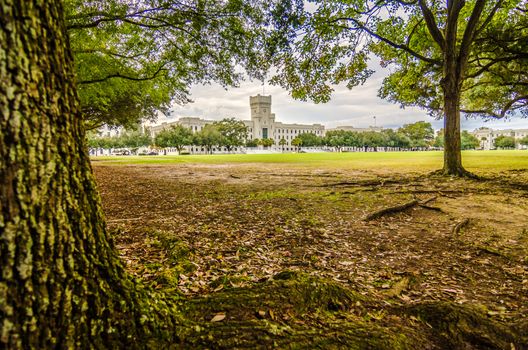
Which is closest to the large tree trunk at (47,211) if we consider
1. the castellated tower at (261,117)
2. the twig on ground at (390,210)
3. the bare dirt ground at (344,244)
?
the bare dirt ground at (344,244)

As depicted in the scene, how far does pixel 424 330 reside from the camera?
2.36 metres

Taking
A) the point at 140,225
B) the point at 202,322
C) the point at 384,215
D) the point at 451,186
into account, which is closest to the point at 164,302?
the point at 202,322

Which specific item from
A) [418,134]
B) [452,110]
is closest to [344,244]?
[452,110]

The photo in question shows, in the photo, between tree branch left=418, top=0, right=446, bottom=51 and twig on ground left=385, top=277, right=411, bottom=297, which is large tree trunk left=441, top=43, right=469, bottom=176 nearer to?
tree branch left=418, top=0, right=446, bottom=51

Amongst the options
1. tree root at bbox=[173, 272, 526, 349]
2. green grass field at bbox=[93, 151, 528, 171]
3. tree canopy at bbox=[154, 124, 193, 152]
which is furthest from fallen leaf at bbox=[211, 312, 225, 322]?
tree canopy at bbox=[154, 124, 193, 152]

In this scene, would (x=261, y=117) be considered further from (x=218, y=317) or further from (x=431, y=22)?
(x=218, y=317)

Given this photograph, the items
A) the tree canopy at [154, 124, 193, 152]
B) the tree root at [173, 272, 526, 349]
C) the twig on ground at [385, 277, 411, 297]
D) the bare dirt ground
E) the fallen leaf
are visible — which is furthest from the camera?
the tree canopy at [154, 124, 193, 152]

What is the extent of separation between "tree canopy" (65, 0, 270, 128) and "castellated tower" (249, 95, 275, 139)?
139 meters

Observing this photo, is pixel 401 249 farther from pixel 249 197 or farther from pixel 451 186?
pixel 451 186

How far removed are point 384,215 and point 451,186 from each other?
18.8ft

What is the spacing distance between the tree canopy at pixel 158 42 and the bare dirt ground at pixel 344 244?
22.7 ft

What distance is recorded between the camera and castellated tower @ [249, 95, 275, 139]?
154m

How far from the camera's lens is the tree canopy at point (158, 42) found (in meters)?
10.5

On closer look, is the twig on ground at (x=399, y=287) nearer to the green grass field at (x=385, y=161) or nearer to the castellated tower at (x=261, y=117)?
the green grass field at (x=385, y=161)
